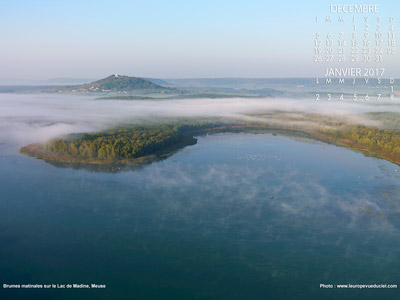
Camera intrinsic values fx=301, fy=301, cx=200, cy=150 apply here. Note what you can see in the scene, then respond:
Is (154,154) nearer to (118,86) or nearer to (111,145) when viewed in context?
(111,145)

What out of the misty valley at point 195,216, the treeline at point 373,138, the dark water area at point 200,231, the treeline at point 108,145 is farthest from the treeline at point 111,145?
the treeline at point 373,138

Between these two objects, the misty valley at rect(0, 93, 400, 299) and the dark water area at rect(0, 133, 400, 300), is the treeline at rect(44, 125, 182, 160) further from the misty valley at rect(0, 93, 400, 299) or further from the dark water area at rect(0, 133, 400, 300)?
the dark water area at rect(0, 133, 400, 300)

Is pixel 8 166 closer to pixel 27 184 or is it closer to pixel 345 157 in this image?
pixel 27 184

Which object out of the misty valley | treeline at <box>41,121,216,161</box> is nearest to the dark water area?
the misty valley

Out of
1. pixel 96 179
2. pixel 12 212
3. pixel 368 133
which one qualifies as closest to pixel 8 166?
pixel 96 179

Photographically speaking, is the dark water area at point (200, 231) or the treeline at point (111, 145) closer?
the dark water area at point (200, 231)

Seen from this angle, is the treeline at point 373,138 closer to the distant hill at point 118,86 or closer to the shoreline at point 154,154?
the shoreline at point 154,154

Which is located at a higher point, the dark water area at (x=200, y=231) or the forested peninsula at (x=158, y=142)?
the forested peninsula at (x=158, y=142)
